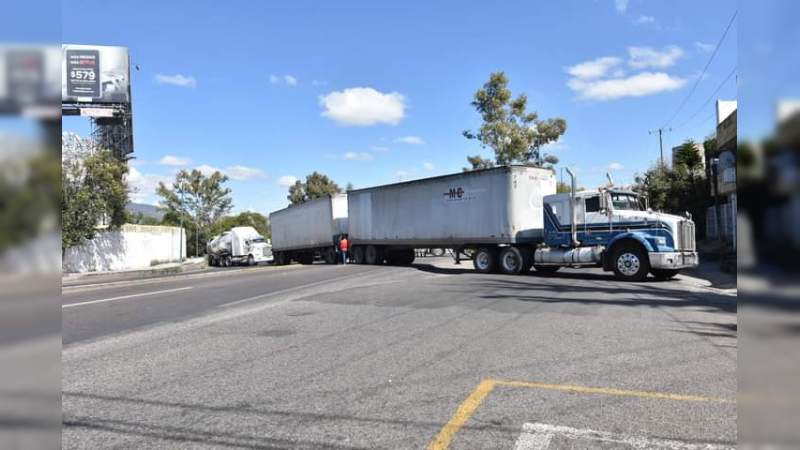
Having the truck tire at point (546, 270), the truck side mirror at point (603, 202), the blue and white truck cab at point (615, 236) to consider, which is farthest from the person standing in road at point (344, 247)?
the truck side mirror at point (603, 202)

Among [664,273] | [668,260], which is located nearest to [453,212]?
[664,273]

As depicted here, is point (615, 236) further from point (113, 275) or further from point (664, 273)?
point (113, 275)

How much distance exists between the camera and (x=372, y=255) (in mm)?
25703

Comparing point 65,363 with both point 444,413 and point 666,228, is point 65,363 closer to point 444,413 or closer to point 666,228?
point 444,413

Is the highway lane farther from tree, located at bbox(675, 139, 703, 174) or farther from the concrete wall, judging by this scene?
tree, located at bbox(675, 139, 703, 174)

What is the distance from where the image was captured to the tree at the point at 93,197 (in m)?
29.8

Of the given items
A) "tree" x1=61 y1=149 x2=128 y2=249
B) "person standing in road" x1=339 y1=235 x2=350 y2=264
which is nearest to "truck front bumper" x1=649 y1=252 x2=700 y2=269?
"person standing in road" x1=339 y1=235 x2=350 y2=264

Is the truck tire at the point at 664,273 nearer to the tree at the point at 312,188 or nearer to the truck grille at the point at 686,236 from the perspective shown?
the truck grille at the point at 686,236

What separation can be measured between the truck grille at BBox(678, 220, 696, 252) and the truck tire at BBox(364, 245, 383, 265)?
13.5 meters

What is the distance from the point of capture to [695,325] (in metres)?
7.96

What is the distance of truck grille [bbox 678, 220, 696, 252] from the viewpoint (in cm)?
1534

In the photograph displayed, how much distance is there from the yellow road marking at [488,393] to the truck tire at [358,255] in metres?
21.3

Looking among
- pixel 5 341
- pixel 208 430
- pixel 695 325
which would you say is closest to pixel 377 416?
pixel 208 430

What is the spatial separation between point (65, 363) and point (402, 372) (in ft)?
13.4
